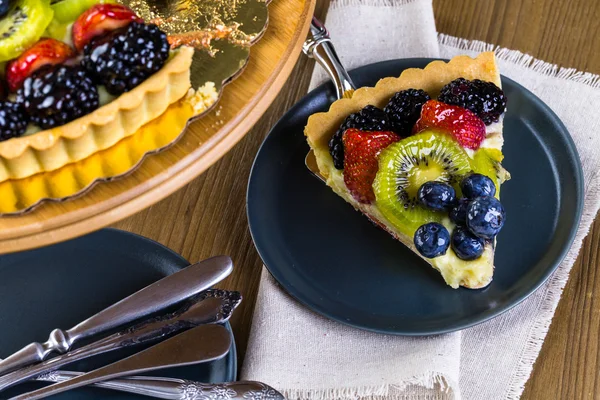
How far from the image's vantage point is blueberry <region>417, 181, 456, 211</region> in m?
1.35

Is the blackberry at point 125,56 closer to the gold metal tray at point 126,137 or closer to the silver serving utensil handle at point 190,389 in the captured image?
the gold metal tray at point 126,137

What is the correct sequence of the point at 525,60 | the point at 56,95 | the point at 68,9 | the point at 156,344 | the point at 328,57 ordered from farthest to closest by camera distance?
the point at 525,60
the point at 328,57
the point at 156,344
the point at 68,9
the point at 56,95

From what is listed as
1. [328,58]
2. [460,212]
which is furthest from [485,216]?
[328,58]

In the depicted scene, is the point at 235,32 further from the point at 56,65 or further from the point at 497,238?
the point at 497,238

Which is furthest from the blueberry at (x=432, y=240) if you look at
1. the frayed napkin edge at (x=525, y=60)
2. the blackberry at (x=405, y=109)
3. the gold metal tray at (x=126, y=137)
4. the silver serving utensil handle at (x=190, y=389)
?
the frayed napkin edge at (x=525, y=60)

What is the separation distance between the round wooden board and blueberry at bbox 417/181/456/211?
379 millimetres

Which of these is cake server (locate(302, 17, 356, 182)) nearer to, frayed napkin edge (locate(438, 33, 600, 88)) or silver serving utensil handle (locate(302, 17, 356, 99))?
silver serving utensil handle (locate(302, 17, 356, 99))

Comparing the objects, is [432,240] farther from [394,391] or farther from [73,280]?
[73,280]

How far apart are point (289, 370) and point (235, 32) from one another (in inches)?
25.2

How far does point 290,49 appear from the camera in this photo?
117 centimetres

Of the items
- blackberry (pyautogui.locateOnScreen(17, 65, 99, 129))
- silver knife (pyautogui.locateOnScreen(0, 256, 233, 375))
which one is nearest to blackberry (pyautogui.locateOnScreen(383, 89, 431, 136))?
silver knife (pyautogui.locateOnScreen(0, 256, 233, 375))

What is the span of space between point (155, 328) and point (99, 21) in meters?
0.55

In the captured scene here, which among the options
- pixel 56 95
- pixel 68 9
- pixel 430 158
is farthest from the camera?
pixel 430 158

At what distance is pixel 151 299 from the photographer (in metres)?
1.32
